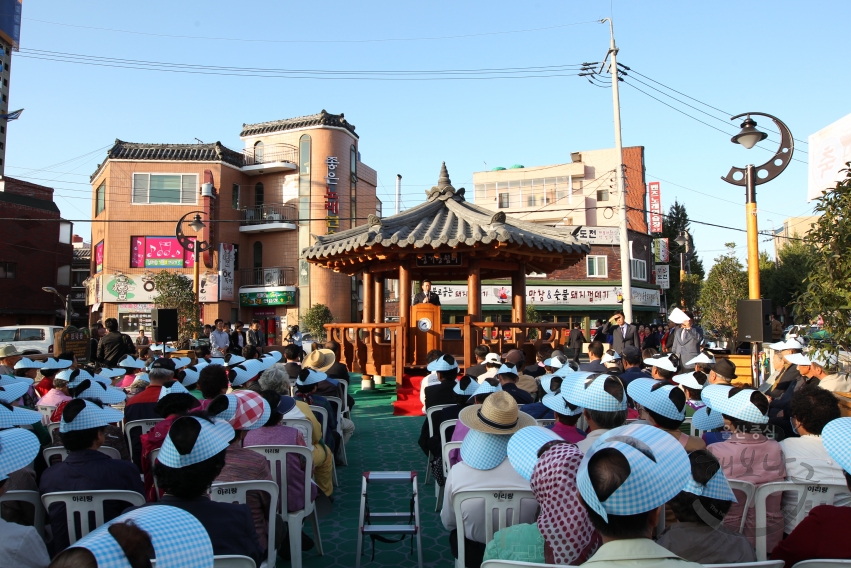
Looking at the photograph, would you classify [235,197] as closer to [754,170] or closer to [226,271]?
[226,271]

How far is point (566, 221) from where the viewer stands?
38.1m

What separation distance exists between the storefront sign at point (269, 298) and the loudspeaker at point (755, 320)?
25714mm

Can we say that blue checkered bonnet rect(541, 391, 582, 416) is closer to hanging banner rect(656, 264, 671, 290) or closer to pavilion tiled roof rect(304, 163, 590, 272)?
pavilion tiled roof rect(304, 163, 590, 272)

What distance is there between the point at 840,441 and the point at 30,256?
38841 millimetres

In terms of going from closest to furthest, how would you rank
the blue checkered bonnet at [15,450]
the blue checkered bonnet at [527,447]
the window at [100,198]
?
the blue checkered bonnet at [15,450] < the blue checkered bonnet at [527,447] < the window at [100,198]

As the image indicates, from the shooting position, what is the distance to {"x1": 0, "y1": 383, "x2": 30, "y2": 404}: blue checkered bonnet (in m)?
5.08

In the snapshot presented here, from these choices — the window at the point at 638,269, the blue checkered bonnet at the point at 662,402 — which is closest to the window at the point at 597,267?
the window at the point at 638,269

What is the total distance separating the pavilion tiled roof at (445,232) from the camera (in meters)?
11.2

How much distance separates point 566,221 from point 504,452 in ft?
118

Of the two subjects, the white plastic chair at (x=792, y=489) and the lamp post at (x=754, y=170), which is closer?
the white plastic chair at (x=792, y=489)

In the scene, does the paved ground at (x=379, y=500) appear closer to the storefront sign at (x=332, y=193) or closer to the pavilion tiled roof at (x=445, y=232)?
the pavilion tiled roof at (x=445, y=232)

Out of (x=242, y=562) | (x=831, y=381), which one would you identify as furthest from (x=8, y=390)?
(x=831, y=381)

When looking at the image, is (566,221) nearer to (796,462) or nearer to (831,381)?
(831,381)

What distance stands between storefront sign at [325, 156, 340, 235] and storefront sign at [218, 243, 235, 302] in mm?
5474
